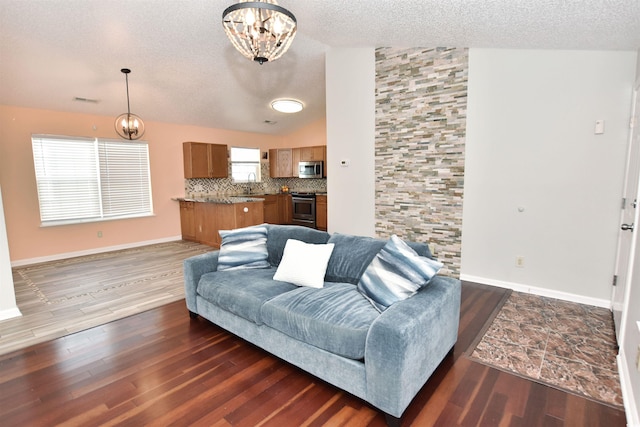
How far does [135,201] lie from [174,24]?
3.69 m

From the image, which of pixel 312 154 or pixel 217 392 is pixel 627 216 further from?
pixel 312 154

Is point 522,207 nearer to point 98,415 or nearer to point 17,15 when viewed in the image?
point 98,415

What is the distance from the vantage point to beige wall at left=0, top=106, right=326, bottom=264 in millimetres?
4793

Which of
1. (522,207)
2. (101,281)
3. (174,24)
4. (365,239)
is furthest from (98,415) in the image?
(522,207)

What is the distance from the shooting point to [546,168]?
3.33m

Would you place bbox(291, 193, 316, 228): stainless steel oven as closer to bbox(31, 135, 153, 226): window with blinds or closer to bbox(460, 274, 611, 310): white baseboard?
bbox(31, 135, 153, 226): window with blinds

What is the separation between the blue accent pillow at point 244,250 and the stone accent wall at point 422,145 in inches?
78.0

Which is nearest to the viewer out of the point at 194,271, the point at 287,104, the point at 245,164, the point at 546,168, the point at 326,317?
the point at 326,317

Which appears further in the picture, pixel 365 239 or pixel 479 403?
pixel 365 239

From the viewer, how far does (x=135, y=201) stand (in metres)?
6.13

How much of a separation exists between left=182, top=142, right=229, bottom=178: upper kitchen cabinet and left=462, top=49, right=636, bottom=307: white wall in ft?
16.6

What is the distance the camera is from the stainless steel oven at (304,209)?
25.0 feet

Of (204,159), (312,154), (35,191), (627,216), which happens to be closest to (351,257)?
(627,216)

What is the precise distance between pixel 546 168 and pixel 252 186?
630cm
